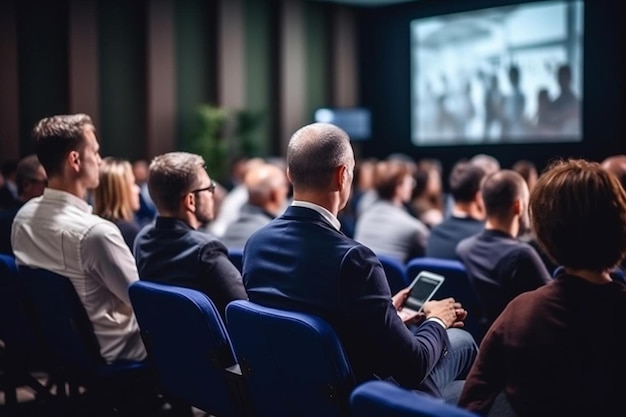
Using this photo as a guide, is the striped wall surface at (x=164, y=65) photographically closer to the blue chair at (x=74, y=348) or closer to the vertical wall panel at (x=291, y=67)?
the vertical wall panel at (x=291, y=67)

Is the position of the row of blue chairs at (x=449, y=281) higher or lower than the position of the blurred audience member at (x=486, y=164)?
lower

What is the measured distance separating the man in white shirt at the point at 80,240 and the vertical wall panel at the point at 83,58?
20.7 feet

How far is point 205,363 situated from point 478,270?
132 centimetres

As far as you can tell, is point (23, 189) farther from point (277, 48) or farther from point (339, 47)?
point (339, 47)

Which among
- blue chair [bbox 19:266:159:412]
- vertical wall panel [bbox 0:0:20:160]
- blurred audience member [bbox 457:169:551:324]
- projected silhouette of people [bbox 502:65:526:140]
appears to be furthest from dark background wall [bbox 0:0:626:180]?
blurred audience member [bbox 457:169:551:324]

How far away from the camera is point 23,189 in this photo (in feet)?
12.5

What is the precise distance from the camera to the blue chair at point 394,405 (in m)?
1.20

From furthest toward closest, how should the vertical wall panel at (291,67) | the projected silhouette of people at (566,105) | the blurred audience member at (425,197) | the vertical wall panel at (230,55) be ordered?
the vertical wall panel at (291,67)
the vertical wall panel at (230,55)
the projected silhouette of people at (566,105)
the blurred audience member at (425,197)

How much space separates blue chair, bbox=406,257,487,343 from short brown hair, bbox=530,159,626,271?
5.13 feet

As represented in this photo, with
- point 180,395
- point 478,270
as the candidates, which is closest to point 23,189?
point 180,395

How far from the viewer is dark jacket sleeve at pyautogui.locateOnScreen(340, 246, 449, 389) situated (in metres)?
1.88

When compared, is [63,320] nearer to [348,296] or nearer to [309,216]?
[309,216]

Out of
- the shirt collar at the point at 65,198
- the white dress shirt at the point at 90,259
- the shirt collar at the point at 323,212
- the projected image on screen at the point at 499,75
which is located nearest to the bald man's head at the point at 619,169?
the shirt collar at the point at 323,212

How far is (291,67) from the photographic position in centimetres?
1101
